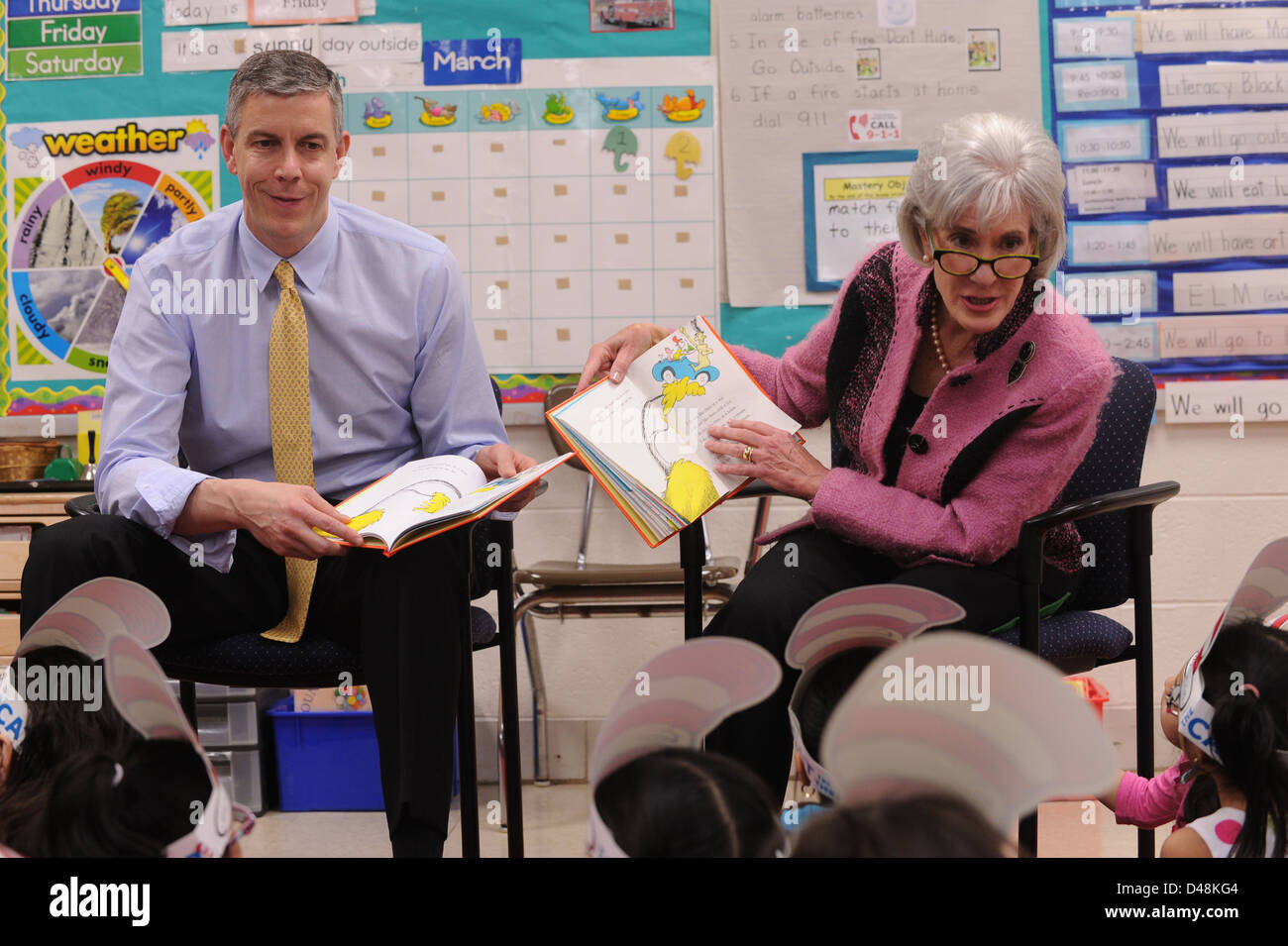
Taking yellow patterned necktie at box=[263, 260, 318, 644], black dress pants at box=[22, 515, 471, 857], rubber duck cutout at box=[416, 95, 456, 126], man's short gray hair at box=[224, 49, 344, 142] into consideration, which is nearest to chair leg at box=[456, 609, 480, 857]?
black dress pants at box=[22, 515, 471, 857]

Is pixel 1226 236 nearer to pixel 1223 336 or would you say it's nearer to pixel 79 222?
pixel 1223 336

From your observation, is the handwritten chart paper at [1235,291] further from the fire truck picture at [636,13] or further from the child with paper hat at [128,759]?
the child with paper hat at [128,759]

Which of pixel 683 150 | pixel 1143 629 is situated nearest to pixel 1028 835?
pixel 1143 629

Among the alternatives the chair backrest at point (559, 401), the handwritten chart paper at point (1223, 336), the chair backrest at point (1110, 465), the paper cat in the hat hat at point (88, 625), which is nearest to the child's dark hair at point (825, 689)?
the paper cat in the hat hat at point (88, 625)

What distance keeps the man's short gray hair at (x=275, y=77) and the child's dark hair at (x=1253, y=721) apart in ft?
4.48

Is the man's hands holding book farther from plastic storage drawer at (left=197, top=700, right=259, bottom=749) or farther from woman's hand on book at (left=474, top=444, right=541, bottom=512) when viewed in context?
plastic storage drawer at (left=197, top=700, right=259, bottom=749)

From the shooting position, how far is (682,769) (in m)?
0.74

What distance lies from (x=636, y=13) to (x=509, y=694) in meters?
1.81

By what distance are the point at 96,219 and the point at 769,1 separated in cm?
174

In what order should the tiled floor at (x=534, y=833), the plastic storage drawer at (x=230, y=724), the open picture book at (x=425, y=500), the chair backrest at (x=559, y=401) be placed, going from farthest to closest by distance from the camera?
Result: the chair backrest at (x=559, y=401) < the plastic storage drawer at (x=230, y=724) < the tiled floor at (x=534, y=833) < the open picture book at (x=425, y=500)

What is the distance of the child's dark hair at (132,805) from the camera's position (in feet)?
2.61

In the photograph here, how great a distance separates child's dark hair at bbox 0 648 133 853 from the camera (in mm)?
849
